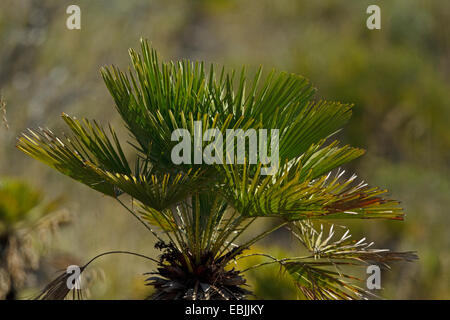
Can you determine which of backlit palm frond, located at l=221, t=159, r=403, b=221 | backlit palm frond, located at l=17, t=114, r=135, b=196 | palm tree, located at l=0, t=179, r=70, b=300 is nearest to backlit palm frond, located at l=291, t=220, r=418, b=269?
backlit palm frond, located at l=221, t=159, r=403, b=221

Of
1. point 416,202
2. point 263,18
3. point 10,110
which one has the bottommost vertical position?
point 416,202

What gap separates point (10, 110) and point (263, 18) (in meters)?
11.8

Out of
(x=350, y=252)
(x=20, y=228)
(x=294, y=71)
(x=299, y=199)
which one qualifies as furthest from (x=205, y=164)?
(x=294, y=71)

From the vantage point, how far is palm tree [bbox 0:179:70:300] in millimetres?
5484

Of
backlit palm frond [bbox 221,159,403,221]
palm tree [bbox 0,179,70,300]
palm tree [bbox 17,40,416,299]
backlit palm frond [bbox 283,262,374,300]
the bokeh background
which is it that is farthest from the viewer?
the bokeh background

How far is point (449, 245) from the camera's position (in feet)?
36.7

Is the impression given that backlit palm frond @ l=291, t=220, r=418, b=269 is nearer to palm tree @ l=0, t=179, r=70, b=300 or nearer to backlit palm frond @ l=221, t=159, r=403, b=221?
backlit palm frond @ l=221, t=159, r=403, b=221

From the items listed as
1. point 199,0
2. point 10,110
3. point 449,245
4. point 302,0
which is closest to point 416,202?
point 449,245

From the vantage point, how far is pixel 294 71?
14.8 m

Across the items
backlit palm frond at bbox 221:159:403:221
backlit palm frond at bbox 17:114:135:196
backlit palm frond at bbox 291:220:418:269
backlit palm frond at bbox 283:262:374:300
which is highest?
backlit palm frond at bbox 17:114:135:196

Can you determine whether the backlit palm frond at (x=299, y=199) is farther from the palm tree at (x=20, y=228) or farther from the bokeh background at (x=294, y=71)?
the palm tree at (x=20, y=228)

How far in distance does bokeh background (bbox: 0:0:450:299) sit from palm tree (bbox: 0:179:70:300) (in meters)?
1.18
